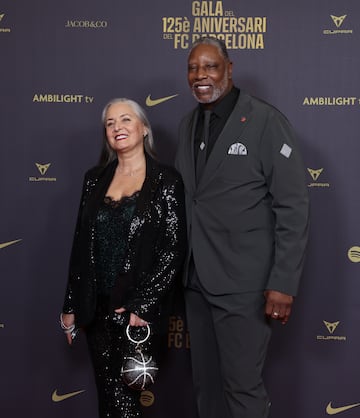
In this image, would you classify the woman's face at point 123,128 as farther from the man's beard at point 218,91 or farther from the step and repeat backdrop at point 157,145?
the step and repeat backdrop at point 157,145

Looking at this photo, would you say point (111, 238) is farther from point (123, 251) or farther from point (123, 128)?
point (123, 128)

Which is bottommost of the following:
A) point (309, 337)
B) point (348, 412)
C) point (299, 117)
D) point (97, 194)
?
point (348, 412)

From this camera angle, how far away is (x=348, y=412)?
278 centimetres

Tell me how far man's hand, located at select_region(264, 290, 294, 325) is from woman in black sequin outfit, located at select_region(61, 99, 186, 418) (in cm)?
33

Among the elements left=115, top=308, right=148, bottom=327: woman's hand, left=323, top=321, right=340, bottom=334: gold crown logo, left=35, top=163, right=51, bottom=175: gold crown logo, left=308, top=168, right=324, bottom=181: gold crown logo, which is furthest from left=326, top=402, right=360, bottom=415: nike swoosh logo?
left=35, top=163, right=51, bottom=175: gold crown logo

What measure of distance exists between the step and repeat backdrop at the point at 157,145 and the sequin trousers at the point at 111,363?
0.62m

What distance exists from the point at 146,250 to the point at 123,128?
43 centimetres

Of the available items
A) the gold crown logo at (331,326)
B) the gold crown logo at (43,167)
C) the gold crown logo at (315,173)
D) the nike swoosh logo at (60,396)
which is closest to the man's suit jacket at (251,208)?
the gold crown logo at (315,173)

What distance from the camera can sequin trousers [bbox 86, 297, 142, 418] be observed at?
2.18m

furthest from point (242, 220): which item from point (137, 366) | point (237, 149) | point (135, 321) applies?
point (137, 366)

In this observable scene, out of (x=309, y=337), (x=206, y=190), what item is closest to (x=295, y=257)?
(x=206, y=190)

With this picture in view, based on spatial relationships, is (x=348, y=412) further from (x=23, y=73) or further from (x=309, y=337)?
(x=23, y=73)

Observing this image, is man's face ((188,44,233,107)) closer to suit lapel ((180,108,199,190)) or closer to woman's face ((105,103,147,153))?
suit lapel ((180,108,199,190))

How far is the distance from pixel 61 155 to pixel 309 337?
1355 millimetres
